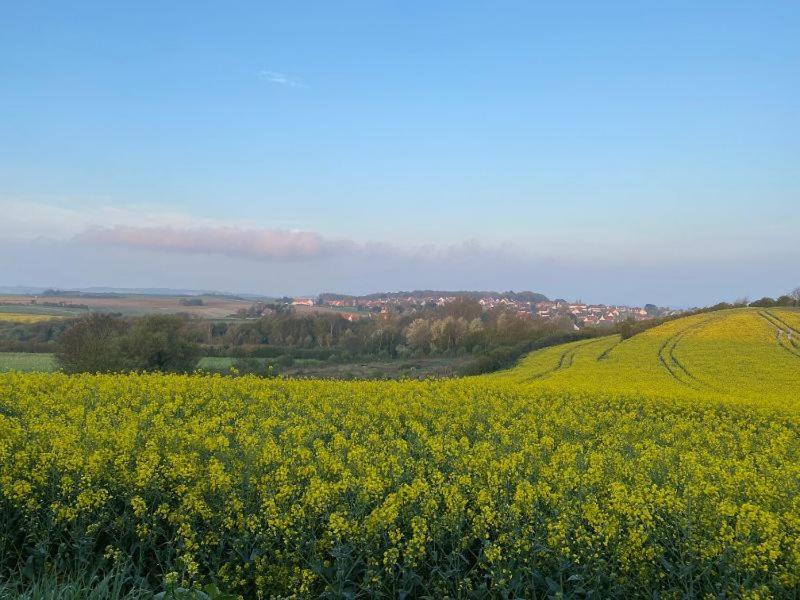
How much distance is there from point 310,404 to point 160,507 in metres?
4.91

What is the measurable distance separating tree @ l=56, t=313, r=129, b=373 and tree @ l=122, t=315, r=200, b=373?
1.00 metres

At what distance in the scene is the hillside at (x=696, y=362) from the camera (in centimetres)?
2262

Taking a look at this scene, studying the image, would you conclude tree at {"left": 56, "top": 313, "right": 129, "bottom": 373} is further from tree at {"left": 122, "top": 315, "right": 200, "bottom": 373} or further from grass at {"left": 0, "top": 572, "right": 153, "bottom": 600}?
grass at {"left": 0, "top": 572, "right": 153, "bottom": 600}

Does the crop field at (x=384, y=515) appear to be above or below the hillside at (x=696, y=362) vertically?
above

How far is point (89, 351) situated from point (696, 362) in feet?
118

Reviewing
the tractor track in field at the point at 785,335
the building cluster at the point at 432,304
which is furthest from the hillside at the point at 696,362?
the building cluster at the point at 432,304

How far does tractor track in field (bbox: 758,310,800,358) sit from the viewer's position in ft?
116

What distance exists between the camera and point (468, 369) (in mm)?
47500

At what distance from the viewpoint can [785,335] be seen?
1598 inches

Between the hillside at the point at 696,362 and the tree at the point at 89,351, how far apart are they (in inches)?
933

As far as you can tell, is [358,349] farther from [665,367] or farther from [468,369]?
[665,367]

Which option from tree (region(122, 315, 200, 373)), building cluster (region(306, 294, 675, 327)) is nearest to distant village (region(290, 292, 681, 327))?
building cluster (region(306, 294, 675, 327))

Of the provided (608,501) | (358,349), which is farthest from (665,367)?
(358,349)

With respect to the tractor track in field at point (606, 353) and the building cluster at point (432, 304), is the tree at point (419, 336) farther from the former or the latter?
the building cluster at point (432, 304)
